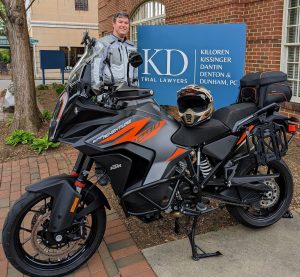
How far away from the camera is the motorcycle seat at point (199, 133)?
277 centimetres

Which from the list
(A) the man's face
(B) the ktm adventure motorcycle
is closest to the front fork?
(B) the ktm adventure motorcycle

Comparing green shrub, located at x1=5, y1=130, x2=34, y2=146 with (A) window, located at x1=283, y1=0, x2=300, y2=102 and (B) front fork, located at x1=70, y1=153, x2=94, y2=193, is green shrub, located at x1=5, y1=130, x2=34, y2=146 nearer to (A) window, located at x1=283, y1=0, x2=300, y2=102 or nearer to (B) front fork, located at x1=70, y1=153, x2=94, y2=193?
(B) front fork, located at x1=70, y1=153, x2=94, y2=193

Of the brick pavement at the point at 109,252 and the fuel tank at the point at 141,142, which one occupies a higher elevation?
the fuel tank at the point at 141,142

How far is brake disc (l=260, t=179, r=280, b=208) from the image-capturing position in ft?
10.7

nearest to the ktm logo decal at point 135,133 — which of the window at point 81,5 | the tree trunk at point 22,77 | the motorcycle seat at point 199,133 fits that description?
the motorcycle seat at point 199,133

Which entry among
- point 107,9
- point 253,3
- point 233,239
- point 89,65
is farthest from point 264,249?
point 107,9

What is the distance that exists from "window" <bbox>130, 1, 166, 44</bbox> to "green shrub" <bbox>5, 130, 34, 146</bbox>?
17.9 ft

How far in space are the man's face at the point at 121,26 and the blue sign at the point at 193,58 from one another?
1.33 m

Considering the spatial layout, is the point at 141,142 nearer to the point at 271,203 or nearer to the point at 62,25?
the point at 271,203

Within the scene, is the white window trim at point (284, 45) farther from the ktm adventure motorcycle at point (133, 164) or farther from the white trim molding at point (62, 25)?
the white trim molding at point (62, 25)

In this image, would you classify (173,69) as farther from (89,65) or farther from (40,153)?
(89,65)

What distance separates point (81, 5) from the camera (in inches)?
1324

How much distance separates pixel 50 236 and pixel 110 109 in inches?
38.8

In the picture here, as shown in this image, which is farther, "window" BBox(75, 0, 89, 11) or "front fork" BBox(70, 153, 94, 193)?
"window" BBox(75, 0, 89, 11)
